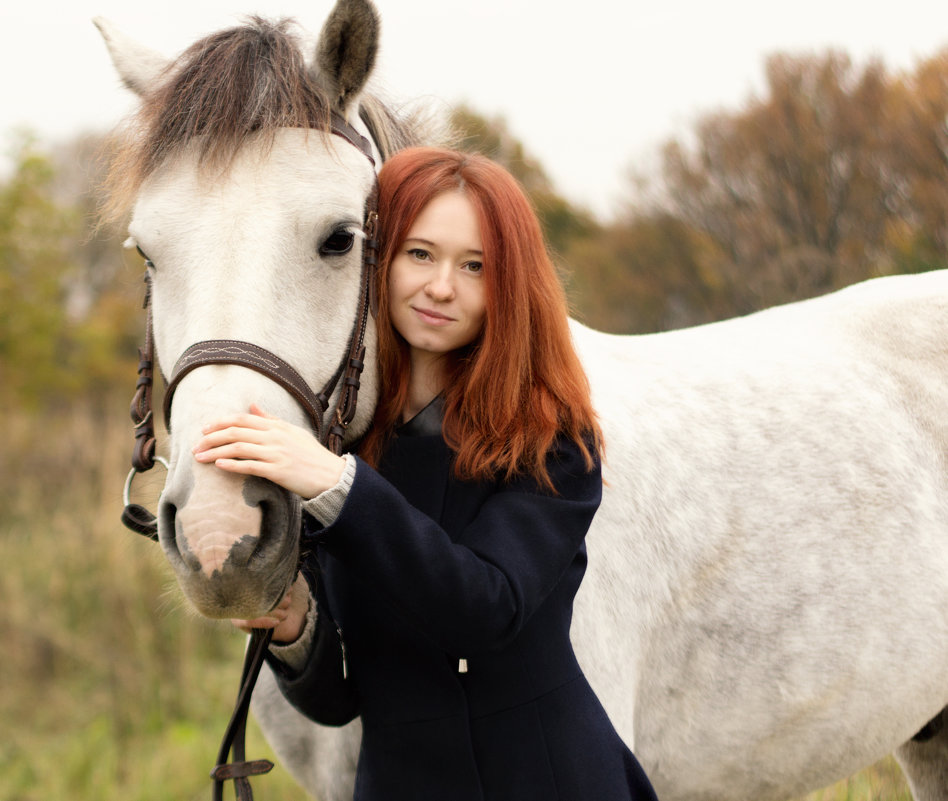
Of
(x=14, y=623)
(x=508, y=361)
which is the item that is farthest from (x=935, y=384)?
(x=14, y=623)

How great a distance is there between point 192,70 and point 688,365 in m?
1.59

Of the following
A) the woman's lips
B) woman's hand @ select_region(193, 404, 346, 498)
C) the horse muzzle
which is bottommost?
the horse muzzle

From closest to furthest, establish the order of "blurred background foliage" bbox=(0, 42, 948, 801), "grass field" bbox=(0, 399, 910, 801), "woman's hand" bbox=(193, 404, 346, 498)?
Result: "woman's hand" bbox=(193, 404, 346, 498), "grass field" bbox=(0, 399, 910, 801), "blurred background foliage" bbox=(0, 42, 948, 801)

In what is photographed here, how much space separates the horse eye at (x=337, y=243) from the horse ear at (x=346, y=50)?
37 centimetres

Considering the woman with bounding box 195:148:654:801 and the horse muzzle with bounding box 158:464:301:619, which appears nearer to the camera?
the horse muzzle with bounding box 158:464:301:619

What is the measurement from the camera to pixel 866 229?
790 centimetres

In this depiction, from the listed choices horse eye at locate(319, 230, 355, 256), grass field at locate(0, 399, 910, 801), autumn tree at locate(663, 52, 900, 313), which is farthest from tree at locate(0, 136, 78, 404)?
horse eye at locate(319, 230, 355, 256)

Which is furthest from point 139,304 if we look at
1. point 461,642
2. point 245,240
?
point 461,642

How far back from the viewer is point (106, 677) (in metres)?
5.28

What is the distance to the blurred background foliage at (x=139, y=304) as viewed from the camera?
4.72 m

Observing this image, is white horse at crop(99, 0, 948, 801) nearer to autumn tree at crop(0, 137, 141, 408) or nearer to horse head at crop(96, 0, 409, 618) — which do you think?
horse head at crop(96, 0, 409, 618)

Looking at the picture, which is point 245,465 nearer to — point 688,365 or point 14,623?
point 688,365

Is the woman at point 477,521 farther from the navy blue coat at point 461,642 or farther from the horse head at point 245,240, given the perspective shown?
the horse head at point 245,240

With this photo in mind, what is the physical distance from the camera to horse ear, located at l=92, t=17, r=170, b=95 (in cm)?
212
